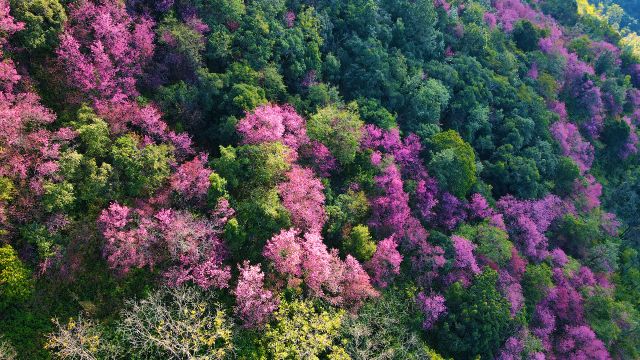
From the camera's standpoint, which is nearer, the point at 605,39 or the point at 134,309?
the point at 134,309

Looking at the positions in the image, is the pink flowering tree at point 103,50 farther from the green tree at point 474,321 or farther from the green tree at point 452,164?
the green tree at point 474,321

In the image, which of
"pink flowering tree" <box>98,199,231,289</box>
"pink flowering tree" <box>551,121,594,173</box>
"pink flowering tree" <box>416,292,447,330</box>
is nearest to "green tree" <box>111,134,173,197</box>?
"pink flowering tree" <box>98,199,231,289</box>

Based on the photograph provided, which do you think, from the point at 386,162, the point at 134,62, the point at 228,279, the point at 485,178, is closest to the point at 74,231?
the point at 228,279

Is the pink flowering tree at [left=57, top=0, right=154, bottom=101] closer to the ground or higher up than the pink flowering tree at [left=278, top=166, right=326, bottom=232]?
higher up

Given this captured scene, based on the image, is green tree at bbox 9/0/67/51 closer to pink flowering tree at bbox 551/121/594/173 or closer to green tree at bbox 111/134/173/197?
green tree at bbox 111/134/173/197

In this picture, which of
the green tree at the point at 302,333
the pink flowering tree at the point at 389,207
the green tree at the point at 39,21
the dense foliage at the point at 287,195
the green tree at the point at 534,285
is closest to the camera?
the dense foliage at the point at 287,195

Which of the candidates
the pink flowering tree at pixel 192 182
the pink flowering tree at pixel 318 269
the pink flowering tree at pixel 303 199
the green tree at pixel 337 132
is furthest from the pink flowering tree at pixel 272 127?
the pink flowering tree at pixel 318 269

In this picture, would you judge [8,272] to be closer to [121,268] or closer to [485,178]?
[121,268]
